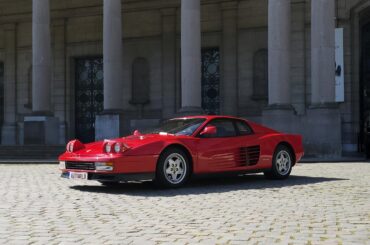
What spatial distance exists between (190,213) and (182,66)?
15.3 metres

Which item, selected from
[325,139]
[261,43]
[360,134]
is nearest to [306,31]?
[261,43]

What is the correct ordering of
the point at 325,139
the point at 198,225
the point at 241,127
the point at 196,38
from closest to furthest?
the point at 198,225 → the point at 241,127 → the point at 325,139 → the point at 196,38

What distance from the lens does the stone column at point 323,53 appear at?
20422 mm

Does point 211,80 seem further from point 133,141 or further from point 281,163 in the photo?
point 133,141

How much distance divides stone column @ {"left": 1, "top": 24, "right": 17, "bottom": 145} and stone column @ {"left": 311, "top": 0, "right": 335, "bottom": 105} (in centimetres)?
1886

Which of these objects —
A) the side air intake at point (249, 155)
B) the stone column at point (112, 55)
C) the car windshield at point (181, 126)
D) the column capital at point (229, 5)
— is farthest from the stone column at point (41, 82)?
the side air intake at point (249, 155)

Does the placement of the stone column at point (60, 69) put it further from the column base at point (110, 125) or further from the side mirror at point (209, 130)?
the side mirror at point (209, 130)

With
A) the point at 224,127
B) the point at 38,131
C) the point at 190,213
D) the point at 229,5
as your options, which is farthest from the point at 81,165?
the point at 229,5

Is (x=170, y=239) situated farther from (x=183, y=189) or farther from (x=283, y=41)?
(x=283, y=41)

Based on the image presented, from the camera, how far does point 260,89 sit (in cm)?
2778

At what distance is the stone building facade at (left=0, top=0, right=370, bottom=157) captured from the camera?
20766 millimetres

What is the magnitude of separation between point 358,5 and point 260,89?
6.02m

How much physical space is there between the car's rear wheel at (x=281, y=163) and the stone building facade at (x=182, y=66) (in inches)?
338

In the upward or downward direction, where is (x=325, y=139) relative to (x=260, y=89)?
downward
